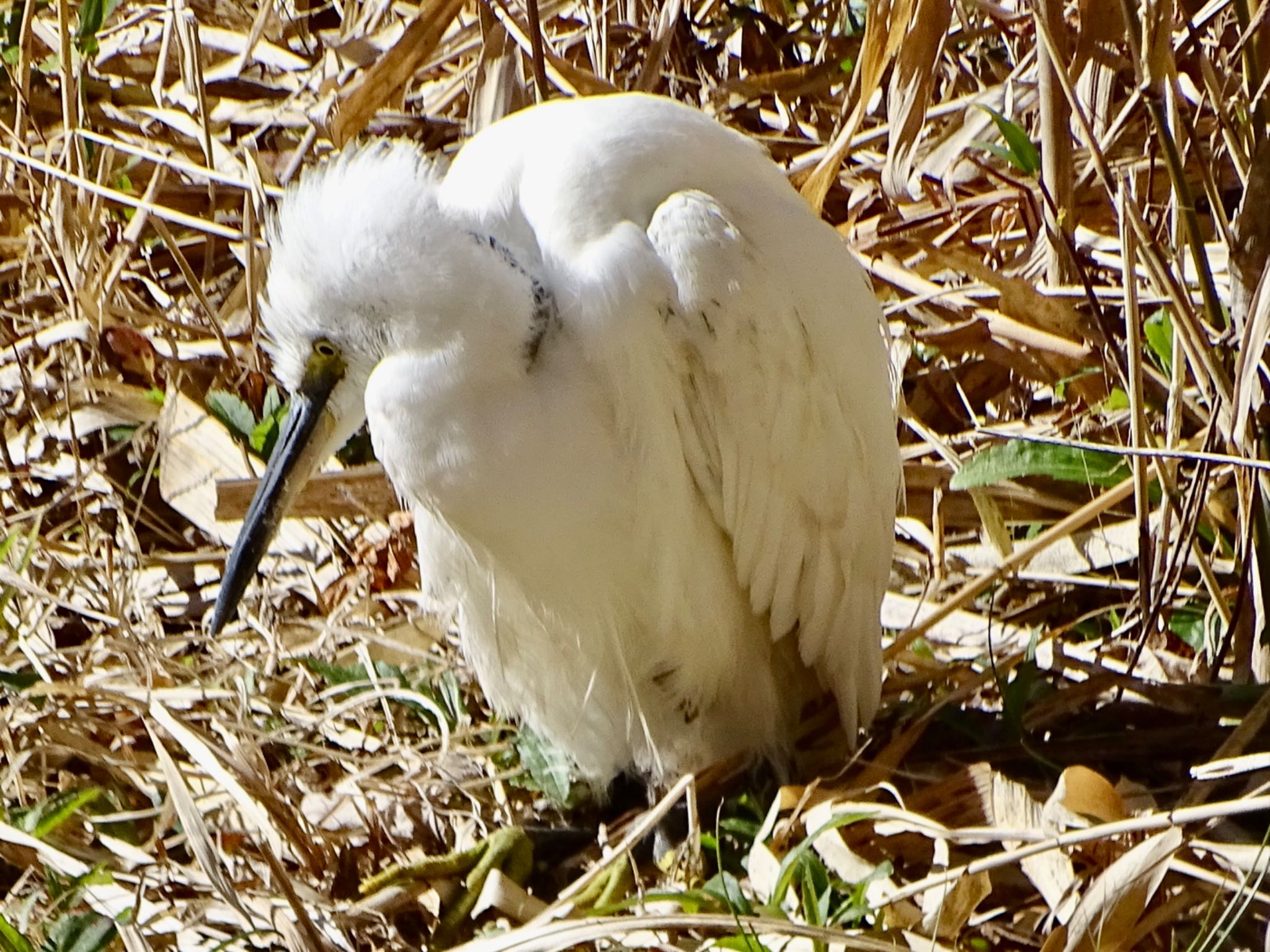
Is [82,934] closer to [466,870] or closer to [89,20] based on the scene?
[466,870]

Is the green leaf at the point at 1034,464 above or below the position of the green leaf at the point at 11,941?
above

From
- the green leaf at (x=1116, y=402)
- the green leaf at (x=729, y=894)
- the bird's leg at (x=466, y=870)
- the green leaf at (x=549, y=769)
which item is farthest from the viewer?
the green leaf at (x=1116, y=402)

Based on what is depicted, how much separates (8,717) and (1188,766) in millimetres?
1383

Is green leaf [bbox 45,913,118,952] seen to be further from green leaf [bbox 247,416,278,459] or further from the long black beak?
green leaf [bbox 247,416,278,459]

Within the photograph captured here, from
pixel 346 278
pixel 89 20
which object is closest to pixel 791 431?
pixel 346 278

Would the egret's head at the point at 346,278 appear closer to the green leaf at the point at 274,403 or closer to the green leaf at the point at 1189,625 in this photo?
the green leaf at the point at 274,403

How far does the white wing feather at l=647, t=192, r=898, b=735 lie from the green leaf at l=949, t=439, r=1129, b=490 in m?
0.13

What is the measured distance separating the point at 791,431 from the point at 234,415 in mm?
1083

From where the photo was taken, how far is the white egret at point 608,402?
171cm

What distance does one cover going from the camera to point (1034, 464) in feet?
6.79

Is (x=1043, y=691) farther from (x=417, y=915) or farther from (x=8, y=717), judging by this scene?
(x=8, y=717)

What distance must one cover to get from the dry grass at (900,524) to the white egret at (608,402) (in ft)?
0.60

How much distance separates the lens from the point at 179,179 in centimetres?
292

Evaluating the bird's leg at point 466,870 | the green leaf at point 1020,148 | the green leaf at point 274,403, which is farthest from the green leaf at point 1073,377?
the green leaf at point 274,403
